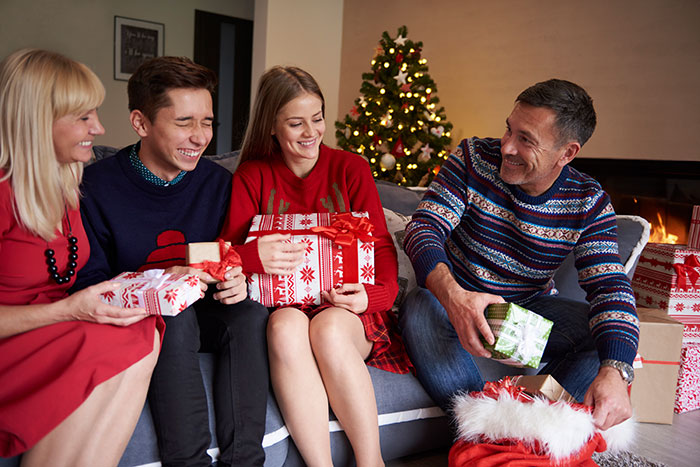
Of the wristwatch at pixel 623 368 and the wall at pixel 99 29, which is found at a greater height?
the wall at pixel 99 29

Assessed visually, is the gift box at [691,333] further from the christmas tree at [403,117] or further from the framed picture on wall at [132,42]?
the framed picture on wall at [132,42]

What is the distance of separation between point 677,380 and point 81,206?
2.23 metres

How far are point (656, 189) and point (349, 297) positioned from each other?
8.89 feet

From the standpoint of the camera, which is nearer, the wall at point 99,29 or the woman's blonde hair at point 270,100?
the woman's blonde hair at point 270,100

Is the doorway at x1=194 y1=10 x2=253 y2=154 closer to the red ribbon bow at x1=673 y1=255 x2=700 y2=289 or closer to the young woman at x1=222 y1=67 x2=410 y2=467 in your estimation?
the young woman at x1=222 y1=67 x2=410 y2=467

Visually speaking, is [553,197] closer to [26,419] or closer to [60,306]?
[60,306]

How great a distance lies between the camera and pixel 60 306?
1.18 m

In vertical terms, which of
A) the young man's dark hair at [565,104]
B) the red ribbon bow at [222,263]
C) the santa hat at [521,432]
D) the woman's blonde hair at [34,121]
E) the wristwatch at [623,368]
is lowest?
the santa hat at [521,432]

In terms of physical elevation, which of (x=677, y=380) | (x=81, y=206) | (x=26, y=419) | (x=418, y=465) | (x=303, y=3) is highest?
(x=303, y=3)

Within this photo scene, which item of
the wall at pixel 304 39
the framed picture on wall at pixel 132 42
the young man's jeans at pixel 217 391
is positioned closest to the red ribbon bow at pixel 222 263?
the young man's jeans at pixel 217 391

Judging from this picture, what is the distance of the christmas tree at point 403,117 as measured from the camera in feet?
14.8

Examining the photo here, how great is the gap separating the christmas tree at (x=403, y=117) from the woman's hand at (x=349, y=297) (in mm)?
3077

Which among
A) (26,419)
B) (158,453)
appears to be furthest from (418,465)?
(26,419)

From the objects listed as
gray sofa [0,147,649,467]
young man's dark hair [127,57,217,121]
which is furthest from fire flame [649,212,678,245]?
young man's dark hair [127,57,217,121]
